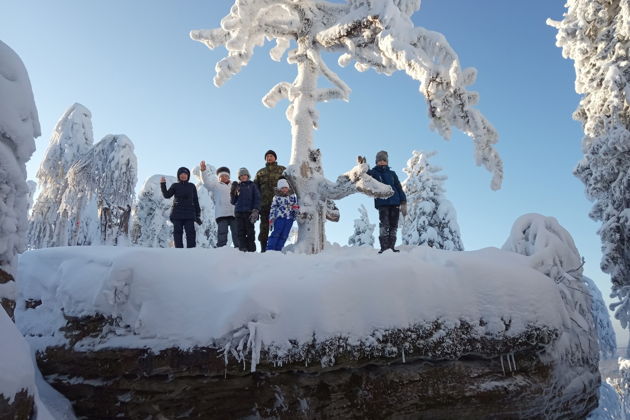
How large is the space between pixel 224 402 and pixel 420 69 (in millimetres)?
6044

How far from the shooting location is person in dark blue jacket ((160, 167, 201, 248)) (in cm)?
716

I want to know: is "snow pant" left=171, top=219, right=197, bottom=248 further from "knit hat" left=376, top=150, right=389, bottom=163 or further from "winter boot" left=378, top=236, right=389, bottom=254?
"knit hat" left=376, top=150, right=389, bottom=163

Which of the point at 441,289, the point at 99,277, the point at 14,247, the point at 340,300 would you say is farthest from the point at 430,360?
the point at 14,247

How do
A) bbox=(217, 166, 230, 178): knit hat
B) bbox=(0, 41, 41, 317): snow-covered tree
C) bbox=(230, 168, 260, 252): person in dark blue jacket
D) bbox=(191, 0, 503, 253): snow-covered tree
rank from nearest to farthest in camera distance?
bbox=(0, 41, 41, 317): snow-covered tree
bbox=(191, 0, 503, 253): snow-covered tree
bbox=(230, 168, 260, 252): person in dark blue jacket
bbox=(217, 166, 230, 178): knit hat

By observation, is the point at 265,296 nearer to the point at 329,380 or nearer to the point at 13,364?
the point at 329,380

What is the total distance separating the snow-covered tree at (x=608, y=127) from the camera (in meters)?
10.9

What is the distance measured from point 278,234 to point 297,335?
3403mm

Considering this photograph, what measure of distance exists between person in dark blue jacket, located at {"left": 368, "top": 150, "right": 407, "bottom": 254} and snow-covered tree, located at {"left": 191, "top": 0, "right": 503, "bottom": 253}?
27cm

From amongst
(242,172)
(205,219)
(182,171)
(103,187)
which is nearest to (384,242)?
(242,172)

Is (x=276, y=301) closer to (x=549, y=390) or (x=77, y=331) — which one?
(x=77, y=331)

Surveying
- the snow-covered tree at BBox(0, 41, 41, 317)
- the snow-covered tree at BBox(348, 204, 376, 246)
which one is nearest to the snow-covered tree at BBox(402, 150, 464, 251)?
the snow-covered tree at BBox(348, 204, 376, 246)

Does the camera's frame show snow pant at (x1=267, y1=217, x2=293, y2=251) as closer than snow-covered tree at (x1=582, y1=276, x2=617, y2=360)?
Yes

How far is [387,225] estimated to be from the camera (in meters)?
7.10

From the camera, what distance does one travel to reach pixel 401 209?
7164 mm
